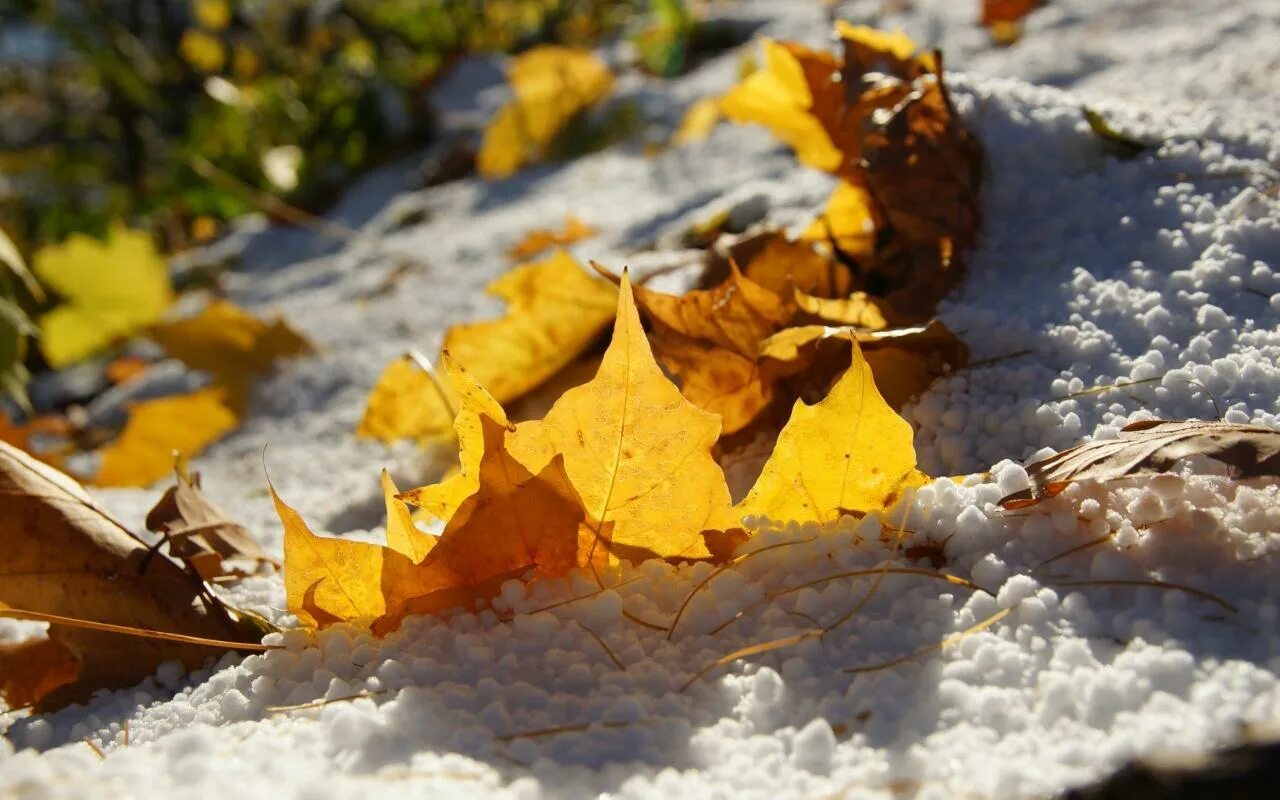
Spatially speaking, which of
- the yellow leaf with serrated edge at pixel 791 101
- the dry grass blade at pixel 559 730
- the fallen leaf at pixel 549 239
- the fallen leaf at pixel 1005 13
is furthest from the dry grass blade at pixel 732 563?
the fallen leaf at pixel 1005 13

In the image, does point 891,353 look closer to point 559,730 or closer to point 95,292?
point 559,730

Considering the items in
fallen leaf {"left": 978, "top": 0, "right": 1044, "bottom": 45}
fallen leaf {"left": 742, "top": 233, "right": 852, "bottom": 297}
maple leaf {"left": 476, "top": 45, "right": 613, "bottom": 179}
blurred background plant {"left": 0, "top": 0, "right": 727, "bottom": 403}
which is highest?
blurred background plant {"left": 0, "top": 0, "right": 727, "bottom": 403}

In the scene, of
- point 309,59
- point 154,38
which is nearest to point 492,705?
point 309,59

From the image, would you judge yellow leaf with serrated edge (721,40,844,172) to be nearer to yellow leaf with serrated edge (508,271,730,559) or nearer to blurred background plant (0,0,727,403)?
yellow leaf with serrated edge (508,271,730,559)

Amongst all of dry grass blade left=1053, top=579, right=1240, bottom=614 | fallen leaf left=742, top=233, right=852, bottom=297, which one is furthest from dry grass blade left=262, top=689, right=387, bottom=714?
fallen leaf left=742, top=233, right=852, bottom=297

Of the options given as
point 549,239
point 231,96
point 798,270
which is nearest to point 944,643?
point 798,270

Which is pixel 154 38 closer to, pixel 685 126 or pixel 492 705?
pixel 685 126
